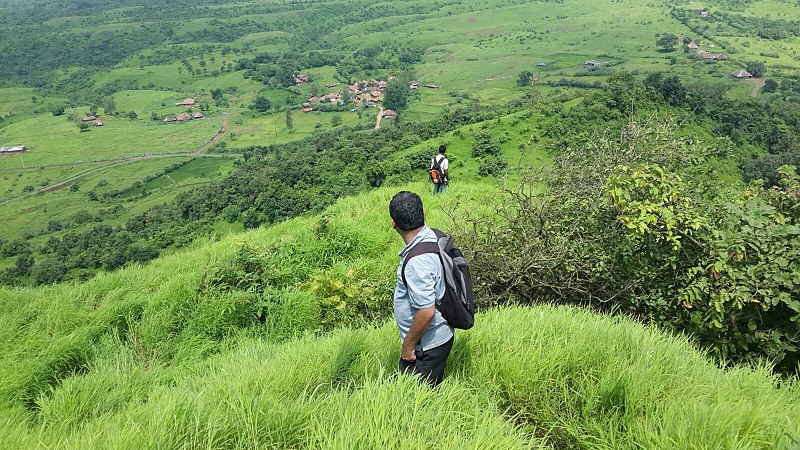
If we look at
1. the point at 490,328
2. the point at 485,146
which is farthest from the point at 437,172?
the point at 485,146

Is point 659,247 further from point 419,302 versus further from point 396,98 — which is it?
point 396,98

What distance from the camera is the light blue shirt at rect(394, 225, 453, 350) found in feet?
8.94

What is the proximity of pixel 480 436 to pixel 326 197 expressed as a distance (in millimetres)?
30338

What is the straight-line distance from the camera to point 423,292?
2.72 meters

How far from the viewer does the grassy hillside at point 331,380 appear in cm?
224

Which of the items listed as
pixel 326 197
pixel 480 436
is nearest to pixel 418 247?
pixel 480 436

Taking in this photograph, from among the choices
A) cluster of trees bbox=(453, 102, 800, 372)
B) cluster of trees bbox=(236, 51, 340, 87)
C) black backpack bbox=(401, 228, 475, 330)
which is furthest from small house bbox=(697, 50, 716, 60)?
black backpack bbox=(401, 228, 475, 330)

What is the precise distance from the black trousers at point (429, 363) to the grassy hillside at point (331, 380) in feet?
0.51

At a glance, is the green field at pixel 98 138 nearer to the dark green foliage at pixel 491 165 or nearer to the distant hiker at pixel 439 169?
the dark green foliage at pixel 491 165

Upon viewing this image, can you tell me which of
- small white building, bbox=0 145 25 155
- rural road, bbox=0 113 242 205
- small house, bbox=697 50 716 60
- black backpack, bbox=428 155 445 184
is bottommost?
rural road, bbox=0 113 242 205

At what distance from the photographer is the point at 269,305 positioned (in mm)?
5293

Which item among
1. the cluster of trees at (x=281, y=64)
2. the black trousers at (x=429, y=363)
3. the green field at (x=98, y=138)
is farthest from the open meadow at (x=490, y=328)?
the cluster of trees at (x=281, y=64)

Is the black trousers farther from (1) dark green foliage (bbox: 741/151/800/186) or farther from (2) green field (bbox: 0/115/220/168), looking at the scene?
(2) green field (bbox: 0/115/220/168)

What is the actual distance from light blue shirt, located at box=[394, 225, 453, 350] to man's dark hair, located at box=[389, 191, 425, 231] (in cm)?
9
